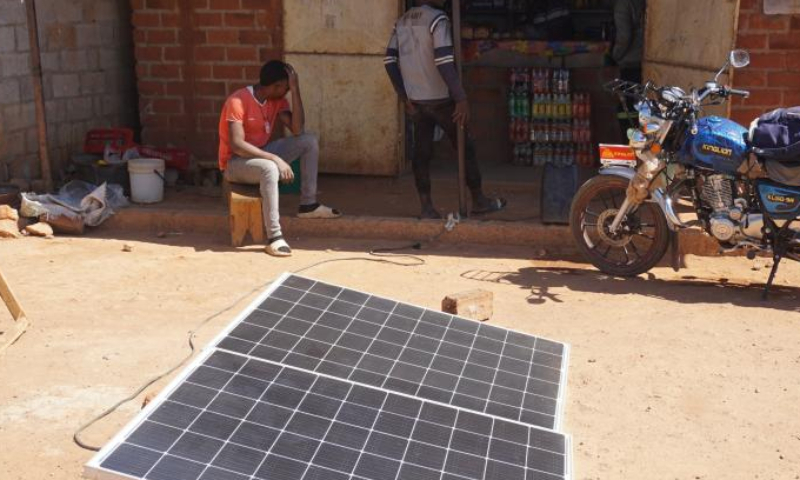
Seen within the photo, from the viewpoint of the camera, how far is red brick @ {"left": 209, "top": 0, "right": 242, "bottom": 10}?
962cm

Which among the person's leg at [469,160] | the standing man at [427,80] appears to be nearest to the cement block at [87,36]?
the standing man at [427,80]

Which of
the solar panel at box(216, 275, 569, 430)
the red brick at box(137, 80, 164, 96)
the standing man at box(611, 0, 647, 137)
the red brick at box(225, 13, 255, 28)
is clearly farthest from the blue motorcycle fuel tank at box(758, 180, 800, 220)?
the red brick at box(137, 80, 164, 96)

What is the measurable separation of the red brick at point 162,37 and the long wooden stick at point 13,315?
461cm

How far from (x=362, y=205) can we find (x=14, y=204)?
294 centimetres

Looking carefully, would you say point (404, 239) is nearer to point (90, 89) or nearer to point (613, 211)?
point (613, 211)

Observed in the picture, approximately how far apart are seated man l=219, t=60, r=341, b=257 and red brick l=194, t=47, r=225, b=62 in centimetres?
180

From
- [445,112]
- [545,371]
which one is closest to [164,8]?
[445,112]

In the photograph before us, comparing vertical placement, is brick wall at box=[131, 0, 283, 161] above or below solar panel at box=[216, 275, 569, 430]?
above

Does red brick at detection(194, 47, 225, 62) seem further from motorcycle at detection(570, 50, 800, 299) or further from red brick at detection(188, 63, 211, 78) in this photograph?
motorcycle at detection(570, 50, 800, 299)

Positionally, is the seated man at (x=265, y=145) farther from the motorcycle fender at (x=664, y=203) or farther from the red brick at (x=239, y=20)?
the motorcycle fender at (x=664, y=203)

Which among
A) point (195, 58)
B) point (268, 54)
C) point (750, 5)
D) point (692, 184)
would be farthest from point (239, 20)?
point (692, 184)

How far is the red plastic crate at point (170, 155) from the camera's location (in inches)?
380

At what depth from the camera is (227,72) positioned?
32.0 feet

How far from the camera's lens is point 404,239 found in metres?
8.23
